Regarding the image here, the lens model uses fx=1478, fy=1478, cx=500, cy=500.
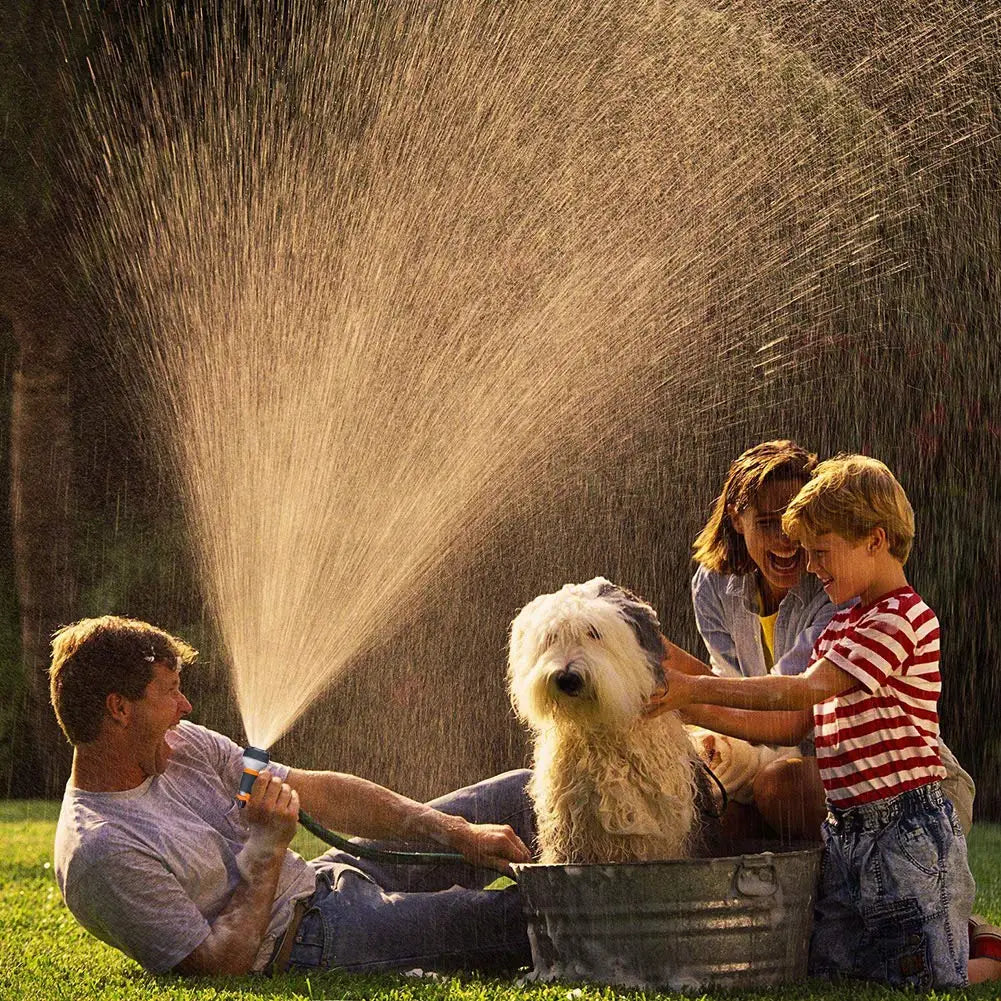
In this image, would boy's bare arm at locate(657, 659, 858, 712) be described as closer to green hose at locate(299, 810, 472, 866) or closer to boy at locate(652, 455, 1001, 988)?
boy at locate(652, 455, 1001, 988)

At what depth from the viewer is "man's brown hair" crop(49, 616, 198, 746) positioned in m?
4.43

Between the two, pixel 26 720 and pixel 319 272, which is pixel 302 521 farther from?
pixel 26 720

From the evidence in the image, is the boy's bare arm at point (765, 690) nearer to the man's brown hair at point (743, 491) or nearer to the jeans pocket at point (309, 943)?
the man's brown hair at point (743, 491)

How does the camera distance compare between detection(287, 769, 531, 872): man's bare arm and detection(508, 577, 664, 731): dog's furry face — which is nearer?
detection(508, 577, 664, 731): dog's furry face

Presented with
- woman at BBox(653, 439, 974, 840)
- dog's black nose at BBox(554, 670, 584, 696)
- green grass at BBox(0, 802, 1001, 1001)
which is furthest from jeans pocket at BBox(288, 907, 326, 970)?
woman at BBox(653, 439, 974, 840)

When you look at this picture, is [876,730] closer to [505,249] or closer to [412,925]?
[412,925]

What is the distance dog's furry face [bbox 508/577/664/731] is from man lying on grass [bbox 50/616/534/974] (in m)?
0.61

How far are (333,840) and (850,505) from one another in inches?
77.6

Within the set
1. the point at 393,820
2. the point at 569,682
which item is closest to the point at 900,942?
the point at 569,682

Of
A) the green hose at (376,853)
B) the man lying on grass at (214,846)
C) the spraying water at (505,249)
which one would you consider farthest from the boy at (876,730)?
the spraying water at (505,249)

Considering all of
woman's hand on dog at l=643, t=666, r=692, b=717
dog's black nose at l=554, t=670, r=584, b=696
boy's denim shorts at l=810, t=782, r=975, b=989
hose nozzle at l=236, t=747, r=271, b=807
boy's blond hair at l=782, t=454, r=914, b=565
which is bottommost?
boy's denim shorts at l=810, t=782, r=975, b=989

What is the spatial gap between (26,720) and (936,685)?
12497mm

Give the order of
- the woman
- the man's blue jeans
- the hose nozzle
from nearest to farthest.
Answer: the hose nozzle < the man's blue jeans < the woman

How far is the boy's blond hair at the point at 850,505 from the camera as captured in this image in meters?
4.58
